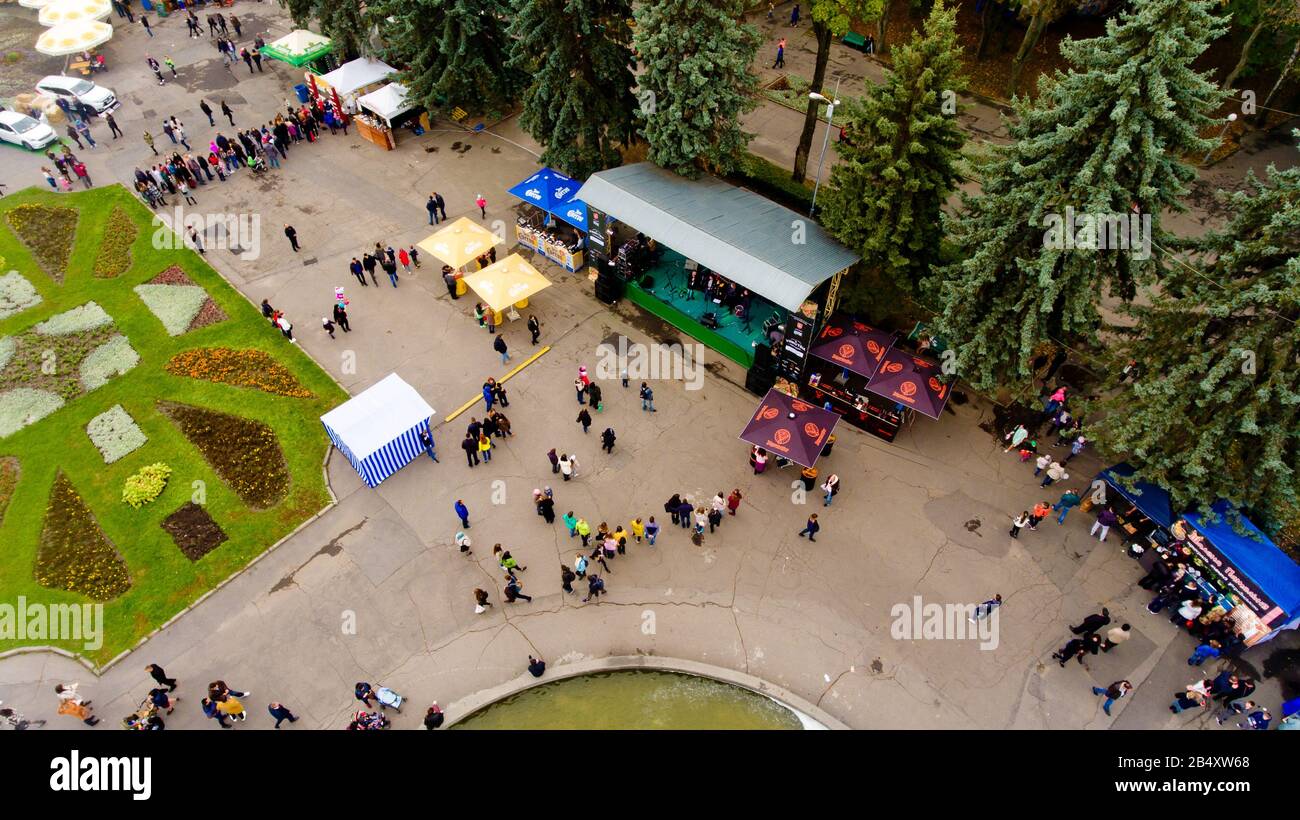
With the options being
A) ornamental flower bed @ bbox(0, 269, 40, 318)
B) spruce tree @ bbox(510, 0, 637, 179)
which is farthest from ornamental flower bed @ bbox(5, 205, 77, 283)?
spruce tree @ bbox(510, 0, 637, 179)

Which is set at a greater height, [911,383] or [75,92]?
[911,383]

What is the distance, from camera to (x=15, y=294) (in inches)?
1061

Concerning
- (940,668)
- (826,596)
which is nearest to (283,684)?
(826,596)

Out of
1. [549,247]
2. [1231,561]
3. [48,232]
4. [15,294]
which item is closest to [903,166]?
[1231,561]

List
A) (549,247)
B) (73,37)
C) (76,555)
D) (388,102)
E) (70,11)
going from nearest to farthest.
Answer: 1. (76,555)
2. (549,247)
3. (388,102)
4. (73,37)
5. (70,11)

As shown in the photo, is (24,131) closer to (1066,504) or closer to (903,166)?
(903,166)

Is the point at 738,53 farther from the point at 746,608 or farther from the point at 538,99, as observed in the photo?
the point at 746,608

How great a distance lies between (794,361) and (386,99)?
22833mm

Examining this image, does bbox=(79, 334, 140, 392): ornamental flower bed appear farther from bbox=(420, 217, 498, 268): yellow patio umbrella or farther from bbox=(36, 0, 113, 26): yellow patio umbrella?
bbox=(36, 0, 113, 26): yellow patio umbrella

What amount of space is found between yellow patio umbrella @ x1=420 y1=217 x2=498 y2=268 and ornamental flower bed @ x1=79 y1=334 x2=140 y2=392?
1064 cm

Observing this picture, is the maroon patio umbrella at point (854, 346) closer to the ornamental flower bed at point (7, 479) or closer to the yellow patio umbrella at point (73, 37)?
the ornamental flower bed at point (7, 479)

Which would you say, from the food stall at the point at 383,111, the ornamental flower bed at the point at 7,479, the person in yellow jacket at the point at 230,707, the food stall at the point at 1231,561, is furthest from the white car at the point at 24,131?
the food stall at the point at 1231,561

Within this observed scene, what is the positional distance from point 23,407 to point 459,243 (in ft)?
49.2

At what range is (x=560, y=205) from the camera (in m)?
27.5
